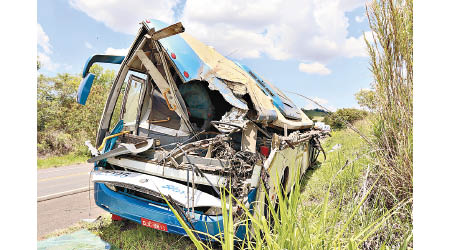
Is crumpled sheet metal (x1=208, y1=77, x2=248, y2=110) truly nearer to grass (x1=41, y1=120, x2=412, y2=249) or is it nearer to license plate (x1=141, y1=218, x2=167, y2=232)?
grass (x1=41, y1=120, x2=412, y2=249)

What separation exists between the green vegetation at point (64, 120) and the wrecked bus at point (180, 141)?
1076 centimetres

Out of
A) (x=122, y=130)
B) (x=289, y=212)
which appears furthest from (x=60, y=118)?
(x=289, y=212)

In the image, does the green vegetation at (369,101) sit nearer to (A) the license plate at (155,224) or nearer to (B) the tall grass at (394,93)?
(B) the tall grass at (394,93)

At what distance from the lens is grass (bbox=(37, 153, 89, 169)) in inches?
451

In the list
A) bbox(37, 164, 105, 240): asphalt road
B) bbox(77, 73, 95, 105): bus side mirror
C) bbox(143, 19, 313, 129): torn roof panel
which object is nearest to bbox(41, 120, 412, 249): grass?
bbox(37, 164, 105, 240): asphalt road

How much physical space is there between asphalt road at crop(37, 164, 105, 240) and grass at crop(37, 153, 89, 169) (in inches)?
149

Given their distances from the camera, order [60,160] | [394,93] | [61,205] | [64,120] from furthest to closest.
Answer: [64,120]
[60,160]
[61,205]
[394,93]

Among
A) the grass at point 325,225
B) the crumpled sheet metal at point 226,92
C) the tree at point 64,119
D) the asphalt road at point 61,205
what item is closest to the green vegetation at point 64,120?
the tree at point 64,119

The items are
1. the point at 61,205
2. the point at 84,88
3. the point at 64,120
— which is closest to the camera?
the point at 84,88

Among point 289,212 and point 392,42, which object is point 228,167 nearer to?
point 289,212

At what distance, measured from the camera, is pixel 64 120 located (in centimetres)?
1572

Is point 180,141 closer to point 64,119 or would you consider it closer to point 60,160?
point 60,160

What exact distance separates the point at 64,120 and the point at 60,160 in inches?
166

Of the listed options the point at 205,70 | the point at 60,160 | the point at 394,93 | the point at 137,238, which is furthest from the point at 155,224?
the point at 60,160
